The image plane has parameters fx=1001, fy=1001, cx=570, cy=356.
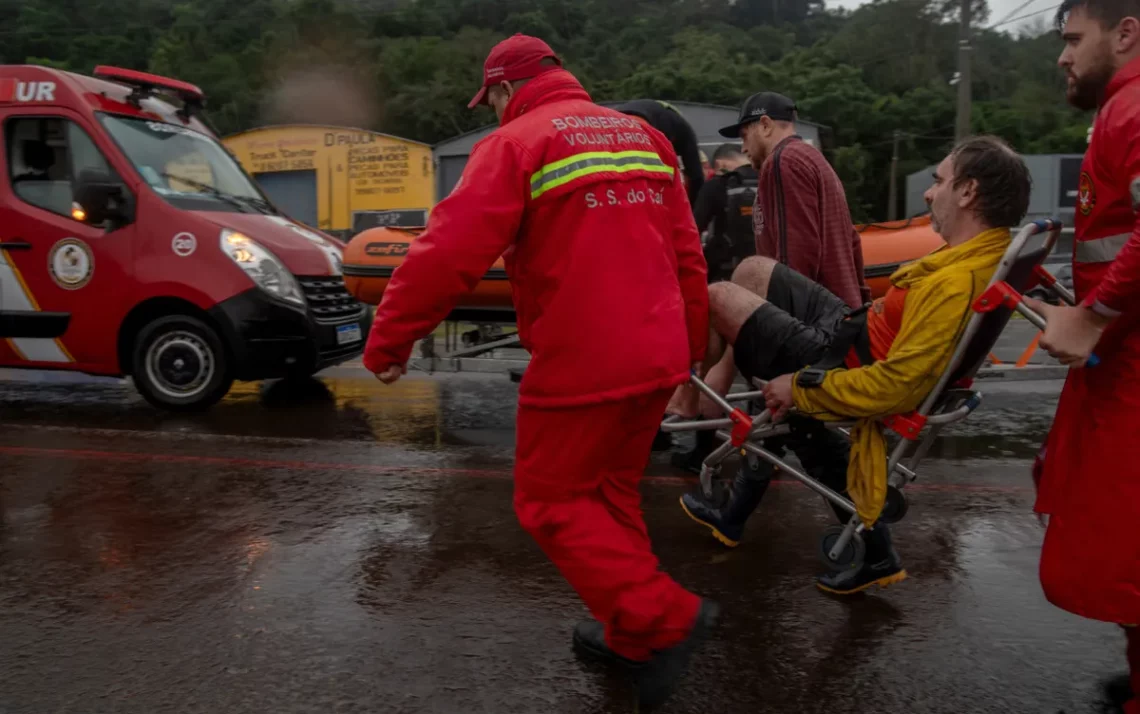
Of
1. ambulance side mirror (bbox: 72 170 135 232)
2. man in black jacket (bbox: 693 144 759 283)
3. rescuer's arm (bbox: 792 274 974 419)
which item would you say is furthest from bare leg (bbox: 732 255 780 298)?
ambulance side mirror (bbox: 72 170 135 232)

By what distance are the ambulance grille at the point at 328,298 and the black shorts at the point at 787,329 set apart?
13.4ft

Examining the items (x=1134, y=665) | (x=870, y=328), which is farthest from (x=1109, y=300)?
(x=870, y=328)

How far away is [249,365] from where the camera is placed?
6.75 metres

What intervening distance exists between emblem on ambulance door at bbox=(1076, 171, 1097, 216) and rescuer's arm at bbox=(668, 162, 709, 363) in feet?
3.44

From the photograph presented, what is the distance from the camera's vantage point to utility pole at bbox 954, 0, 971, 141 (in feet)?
72.7

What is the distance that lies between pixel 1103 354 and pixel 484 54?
203 ft

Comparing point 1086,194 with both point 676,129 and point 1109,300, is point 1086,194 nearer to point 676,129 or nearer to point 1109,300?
point 1109,300

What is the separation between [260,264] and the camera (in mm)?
6738

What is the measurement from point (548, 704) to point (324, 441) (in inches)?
140

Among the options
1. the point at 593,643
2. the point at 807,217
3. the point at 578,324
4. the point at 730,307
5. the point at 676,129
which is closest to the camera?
the point at 578,324

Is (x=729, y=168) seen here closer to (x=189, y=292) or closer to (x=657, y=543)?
(x=657, y=543)

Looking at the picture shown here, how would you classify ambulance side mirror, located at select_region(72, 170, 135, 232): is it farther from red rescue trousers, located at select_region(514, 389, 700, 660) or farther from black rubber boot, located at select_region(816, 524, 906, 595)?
black rubber boot, located at select_region(816, 524, 906, 595)

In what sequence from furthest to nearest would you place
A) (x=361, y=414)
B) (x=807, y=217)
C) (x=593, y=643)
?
(x=361, y=414), (x=807, y=217), (x=593, y=643)

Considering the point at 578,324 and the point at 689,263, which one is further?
the point at 689,263
